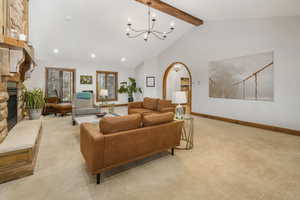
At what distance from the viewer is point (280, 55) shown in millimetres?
3818

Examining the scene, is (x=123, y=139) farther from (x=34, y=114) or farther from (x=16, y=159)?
(x=34, y=114)

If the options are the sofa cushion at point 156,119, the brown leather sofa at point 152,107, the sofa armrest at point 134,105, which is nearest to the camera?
the sofa cushion at point 156,119

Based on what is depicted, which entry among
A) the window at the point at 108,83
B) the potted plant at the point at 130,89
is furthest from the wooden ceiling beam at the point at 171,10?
the window at the point at 108,83

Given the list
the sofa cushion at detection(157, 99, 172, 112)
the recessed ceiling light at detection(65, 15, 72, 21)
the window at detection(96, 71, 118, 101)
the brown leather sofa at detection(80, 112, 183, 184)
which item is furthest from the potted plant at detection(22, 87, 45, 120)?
the window at detection(96, 71, 118, 101)

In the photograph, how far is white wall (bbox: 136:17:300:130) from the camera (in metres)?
3.66

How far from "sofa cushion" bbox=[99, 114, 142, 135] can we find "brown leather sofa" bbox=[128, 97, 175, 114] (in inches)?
99.1

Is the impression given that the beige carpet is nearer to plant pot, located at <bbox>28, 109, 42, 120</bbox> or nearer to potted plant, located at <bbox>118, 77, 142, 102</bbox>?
plant pot, located at <bbox>28, 109, 42, 120</bbox>

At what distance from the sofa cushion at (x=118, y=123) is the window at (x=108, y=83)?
22.3 ft

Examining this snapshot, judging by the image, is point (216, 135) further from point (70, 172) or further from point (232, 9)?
point (232, 9)

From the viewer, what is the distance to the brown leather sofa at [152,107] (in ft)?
15.4

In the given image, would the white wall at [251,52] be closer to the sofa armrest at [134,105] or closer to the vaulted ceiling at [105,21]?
the vaulted ceiling at [105,21]

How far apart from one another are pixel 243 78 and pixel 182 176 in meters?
3.92

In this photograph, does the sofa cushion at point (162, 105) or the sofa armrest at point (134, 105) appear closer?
the sofa cushion at point (162, 105)

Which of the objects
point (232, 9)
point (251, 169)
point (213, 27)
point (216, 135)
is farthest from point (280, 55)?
point (251, 169)
